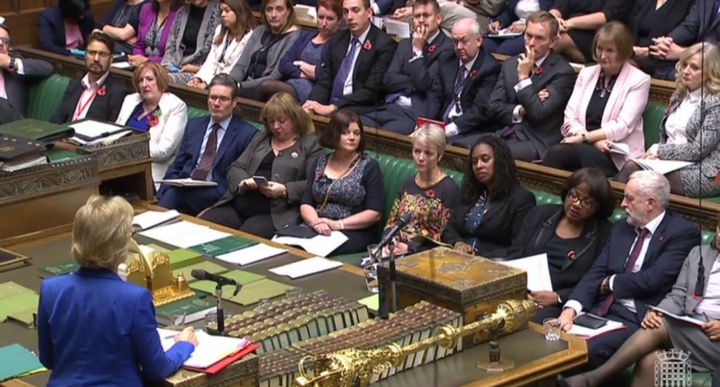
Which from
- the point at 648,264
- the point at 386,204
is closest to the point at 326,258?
the point at 386,204

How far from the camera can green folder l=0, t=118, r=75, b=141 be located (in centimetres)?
742

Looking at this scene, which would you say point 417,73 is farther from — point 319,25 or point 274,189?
point 274,189

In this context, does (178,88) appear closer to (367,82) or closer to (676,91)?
(367,82)

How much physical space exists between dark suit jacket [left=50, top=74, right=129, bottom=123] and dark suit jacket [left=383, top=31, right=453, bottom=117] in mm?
1685

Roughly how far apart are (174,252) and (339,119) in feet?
4.07

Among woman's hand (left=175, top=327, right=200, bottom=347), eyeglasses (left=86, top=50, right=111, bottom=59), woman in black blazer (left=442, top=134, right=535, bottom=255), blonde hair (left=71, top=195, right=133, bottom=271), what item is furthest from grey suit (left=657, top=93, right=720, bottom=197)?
eyeglasses (left=86, top=50, right=111, bottom=59)

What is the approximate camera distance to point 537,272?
267 inches

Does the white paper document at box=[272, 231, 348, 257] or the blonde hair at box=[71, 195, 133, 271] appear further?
the white paper document at box=[272, 231, 348, 257]

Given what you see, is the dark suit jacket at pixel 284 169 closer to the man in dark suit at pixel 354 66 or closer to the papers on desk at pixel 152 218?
the papers on desk at pixel 152 218

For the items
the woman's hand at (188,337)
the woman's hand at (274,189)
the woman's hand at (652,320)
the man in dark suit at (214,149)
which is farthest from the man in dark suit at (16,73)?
the woman's hand at (188,337)

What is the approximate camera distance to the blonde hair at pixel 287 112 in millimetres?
8008

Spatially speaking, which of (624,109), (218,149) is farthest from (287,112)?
(624,109)

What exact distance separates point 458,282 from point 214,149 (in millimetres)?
3142

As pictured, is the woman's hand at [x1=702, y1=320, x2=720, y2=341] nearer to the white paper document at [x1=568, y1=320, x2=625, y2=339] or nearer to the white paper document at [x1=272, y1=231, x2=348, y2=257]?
the white paper document at [x1=568, y1=320, x2=625, y2=339]
